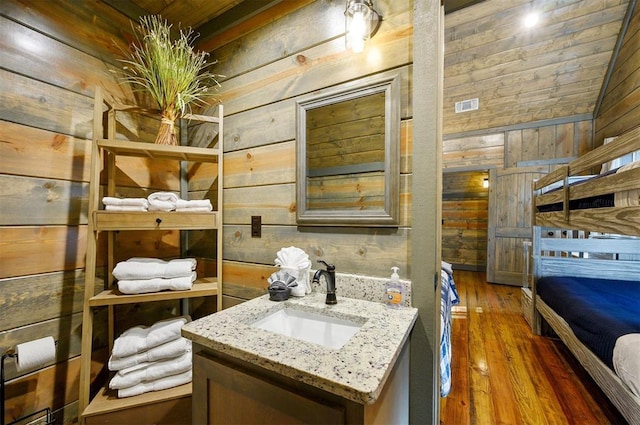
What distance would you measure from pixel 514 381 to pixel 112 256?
112 inches

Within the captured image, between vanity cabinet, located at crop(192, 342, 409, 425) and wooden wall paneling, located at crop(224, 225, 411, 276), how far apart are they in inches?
13.3

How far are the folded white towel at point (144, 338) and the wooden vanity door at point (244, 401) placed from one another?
514 millimetres

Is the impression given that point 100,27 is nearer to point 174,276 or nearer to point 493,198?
point 174,276

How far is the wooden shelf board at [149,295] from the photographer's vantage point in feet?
3.93

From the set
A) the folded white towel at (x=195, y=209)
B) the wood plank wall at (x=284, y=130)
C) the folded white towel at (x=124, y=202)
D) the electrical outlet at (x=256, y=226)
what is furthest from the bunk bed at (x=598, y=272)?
the folded white towel at (x=124, y=202)

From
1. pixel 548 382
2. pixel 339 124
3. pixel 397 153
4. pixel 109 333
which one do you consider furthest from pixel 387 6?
pixel 548 382

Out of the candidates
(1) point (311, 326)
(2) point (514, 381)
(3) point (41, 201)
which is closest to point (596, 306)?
(2) point (514, 381)

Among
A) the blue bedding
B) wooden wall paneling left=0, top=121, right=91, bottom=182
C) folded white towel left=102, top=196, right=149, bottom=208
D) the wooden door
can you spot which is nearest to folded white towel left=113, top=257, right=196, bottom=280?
folded white towel left=102, top=196, right=149, bottom=208

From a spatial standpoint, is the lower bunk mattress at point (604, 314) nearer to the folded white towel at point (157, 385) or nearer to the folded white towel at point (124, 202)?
the folded white towel at point (157, 385)

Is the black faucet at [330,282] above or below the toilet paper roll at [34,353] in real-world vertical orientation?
above

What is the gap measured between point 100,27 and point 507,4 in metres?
3.85

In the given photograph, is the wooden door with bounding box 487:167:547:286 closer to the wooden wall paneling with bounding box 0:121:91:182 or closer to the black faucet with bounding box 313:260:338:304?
the black faucet with bounding box 313:260:338:304

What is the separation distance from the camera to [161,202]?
1307 millimetres

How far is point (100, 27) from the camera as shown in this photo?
140cm
